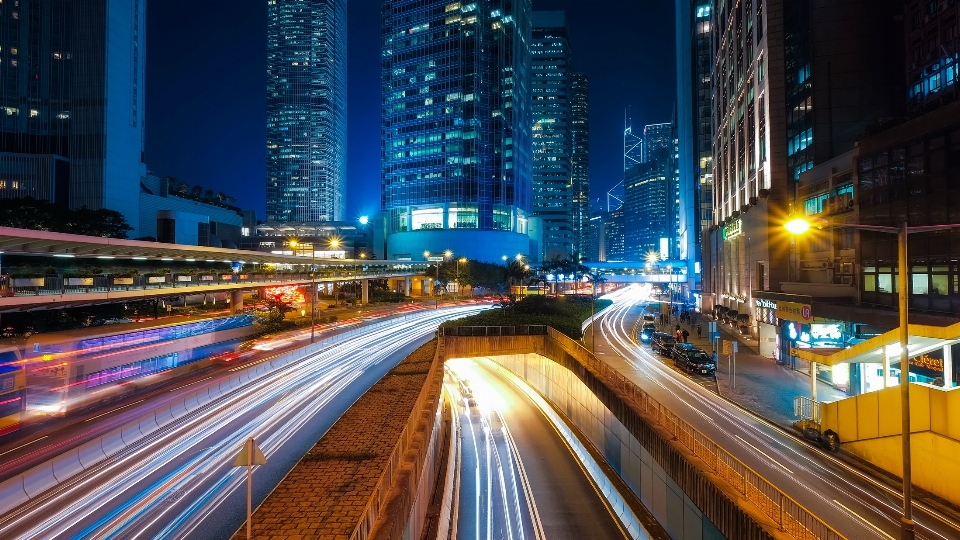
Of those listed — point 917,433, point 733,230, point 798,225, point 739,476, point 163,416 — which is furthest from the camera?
point 733,230

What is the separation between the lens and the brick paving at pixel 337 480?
10.0 meters

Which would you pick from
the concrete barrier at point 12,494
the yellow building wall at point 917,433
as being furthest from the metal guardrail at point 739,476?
the concrete barrier at point 12,494

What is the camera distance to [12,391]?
19453 mm

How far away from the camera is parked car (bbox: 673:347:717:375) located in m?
29.8

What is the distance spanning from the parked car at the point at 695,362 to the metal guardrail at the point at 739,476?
1226 cm

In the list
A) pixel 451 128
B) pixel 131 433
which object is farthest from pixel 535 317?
pixel 451 128

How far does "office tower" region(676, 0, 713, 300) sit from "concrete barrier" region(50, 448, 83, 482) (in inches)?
3206

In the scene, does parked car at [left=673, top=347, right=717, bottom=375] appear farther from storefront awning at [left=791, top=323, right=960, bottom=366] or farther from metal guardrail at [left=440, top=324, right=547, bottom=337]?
metal guardrail at [left=440, top=324, right=547, bottom=337]

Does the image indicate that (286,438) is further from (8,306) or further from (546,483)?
(8,306)

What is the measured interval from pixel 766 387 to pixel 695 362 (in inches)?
183

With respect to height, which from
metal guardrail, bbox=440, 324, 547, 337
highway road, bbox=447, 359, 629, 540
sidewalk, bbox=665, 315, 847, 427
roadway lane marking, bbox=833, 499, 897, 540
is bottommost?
highway road, bbox=447, 359, 629, 540

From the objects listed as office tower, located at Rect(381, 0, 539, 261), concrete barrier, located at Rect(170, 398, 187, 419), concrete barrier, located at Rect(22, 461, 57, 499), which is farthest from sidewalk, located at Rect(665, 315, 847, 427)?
office tower, located at Rect(381, 0, 539, 261)

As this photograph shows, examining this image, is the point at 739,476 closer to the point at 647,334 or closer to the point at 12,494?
the point at 12,494

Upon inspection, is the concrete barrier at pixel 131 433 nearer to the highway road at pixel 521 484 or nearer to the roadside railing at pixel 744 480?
the highway road at pixel 521 484
